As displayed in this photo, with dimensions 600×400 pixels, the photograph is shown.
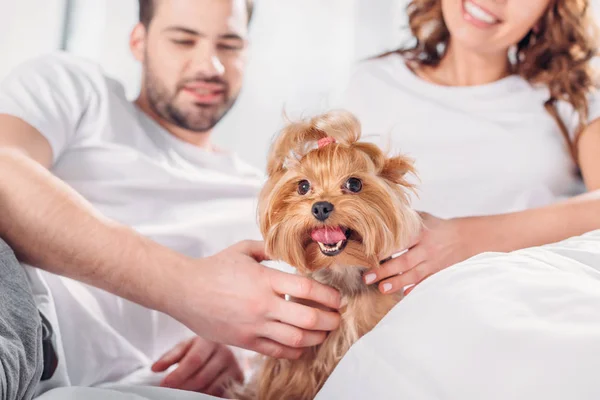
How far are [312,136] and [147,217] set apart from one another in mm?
743

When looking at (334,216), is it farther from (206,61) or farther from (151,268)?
(206,61)

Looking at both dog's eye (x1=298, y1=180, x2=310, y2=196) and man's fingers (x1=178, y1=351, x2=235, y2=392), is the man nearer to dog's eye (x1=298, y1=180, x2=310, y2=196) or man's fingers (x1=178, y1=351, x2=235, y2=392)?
man's fingers (x1=178, y1=351, x2=235, y2=392)

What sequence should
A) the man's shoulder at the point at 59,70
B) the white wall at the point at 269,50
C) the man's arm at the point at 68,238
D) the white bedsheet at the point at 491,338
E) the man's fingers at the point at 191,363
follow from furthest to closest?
the white wall at the point at 269,50 → the man's shoulder at the point at 59,70 → the man's fingers at the point at 191,363 → the man's arm at the point at 68,238 → the white bedsheet at the point at 491,338

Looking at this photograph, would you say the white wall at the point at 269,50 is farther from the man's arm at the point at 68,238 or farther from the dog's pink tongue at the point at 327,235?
the dog's pink tongue at the point at 327,235

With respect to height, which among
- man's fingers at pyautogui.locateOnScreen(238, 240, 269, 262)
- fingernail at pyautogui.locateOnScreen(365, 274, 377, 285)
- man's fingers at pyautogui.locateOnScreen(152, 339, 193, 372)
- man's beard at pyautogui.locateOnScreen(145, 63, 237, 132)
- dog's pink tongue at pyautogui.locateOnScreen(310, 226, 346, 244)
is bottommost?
man's fingers at pyautogui.locateOnScreen(152, 339, 193, 372)

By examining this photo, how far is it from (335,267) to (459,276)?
0.81 ft

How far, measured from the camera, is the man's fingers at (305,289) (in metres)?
1.05

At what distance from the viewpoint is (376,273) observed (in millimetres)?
1061

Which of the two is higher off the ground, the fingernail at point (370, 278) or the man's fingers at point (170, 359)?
the fingernail at point (370, 278)

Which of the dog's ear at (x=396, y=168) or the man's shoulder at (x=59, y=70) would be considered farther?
the man's shoulder at (x=59, y=70)

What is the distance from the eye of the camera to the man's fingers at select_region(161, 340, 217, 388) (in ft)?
4.36

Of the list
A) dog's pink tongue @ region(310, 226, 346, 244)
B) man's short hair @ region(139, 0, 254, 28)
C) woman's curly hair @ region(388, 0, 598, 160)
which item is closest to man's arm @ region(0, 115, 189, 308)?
dog's pink tongue @ region(310, 226, 346, 244)

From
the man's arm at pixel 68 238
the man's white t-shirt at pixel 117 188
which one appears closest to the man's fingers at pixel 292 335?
the man's arm at pixel 68 238

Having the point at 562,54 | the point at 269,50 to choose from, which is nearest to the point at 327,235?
the point at 562,54
